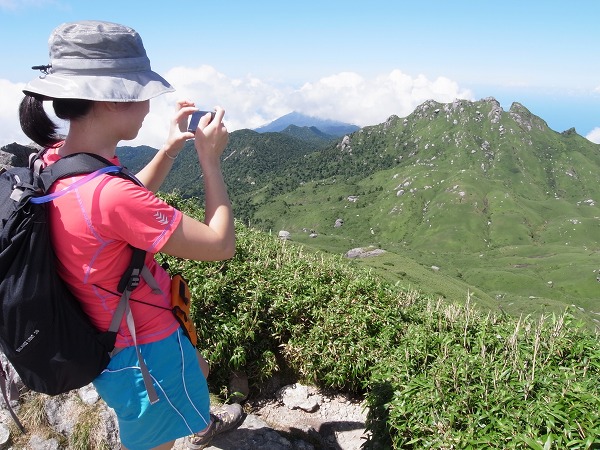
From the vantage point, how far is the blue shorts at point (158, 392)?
3.24 metres

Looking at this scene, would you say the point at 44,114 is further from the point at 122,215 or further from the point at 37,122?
the point at 122,215

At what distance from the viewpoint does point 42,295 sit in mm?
2613

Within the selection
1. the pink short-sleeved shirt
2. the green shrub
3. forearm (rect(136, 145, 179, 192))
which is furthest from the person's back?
the green shrub

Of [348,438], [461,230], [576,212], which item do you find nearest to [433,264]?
[461,230]

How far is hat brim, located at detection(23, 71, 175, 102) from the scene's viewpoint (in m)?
2.59

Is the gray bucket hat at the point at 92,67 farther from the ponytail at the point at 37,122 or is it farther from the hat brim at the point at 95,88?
the ponytail at the point at 37,122

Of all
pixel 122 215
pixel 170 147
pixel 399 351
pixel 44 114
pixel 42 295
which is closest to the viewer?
pixel 122 215

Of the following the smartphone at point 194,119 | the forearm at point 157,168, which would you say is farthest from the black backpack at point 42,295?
the forearm at point 157,168

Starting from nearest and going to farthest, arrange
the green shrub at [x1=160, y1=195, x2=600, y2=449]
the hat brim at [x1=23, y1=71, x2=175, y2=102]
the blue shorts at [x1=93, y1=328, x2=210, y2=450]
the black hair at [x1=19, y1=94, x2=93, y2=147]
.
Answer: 1. the hat brim at [x1=23, y1=71, x2=175, y2=102]
2. the black hair at [x1=19, y1=94, x2=93, y2=147]
3. the blue shorts at [x1=93, y1=328, x2=210, y2=450]
4. the green shrub at [x1=160, y1=195, x2=600, y2=449]

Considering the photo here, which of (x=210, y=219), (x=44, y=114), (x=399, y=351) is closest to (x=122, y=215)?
(x=210, y=219)

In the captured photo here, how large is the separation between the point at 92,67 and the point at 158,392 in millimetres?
2370

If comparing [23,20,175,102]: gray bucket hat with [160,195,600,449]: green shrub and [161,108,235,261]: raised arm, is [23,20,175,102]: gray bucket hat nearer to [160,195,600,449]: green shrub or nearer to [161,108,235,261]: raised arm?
[161,108,235,261]: raised arm

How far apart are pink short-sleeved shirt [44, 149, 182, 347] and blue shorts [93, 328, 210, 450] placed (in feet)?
2.01

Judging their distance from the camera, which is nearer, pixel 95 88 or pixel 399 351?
pixel 95 88
